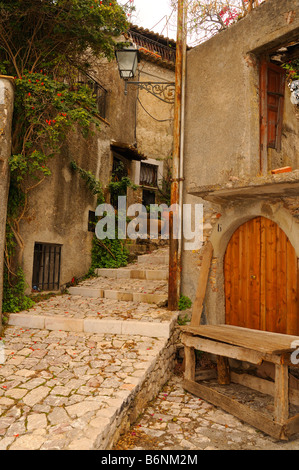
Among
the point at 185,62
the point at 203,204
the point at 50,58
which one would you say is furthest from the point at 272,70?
the point at 50,58

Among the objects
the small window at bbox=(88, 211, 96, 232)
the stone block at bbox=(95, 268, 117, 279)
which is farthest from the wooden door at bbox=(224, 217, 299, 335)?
the small window at bbox=(88, 211, 96, 232)

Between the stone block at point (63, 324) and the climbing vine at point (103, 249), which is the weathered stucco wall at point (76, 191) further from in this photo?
the stone block at point (63, 324)

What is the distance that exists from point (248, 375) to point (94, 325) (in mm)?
2601

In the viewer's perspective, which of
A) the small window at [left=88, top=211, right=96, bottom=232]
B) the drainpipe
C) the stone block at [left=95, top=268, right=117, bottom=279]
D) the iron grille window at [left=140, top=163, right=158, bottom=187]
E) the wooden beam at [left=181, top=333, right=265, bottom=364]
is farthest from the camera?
the iron grille window at [left=140, top=163, right=158, bottom=187]

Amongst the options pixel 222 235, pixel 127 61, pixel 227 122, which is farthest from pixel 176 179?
pixel 127 61

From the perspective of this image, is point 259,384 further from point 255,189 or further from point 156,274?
point 156,274

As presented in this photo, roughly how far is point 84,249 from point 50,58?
4.74m

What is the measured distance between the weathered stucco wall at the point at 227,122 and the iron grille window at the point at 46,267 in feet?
11.4

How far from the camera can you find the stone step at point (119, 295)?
6969mm

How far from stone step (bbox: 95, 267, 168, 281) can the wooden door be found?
10.1 ft

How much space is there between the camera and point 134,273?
29.3 feet

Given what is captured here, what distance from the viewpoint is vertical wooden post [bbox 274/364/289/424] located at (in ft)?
11.9

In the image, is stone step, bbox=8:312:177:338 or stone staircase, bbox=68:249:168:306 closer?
stone step, bbox=8:312:177:338

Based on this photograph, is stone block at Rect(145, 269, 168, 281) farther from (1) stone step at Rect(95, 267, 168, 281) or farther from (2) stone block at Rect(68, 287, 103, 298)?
(2) stone block at Rect(68, 287, 103, 298)
